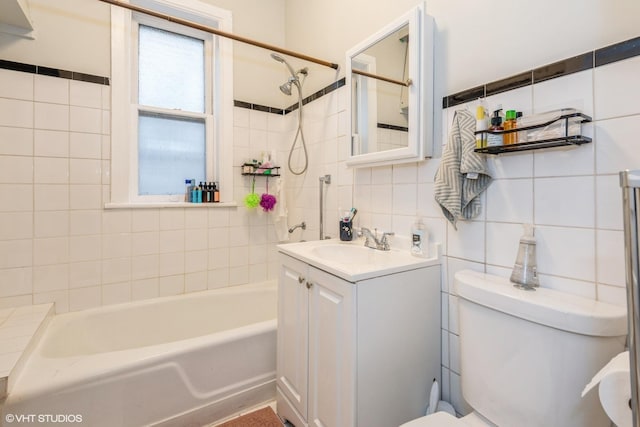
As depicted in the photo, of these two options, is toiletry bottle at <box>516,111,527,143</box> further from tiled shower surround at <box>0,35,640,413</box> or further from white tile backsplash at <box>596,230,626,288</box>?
white tile backsplash at <box>596,230,626,288</box>

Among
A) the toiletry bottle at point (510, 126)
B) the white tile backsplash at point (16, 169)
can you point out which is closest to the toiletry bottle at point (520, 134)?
the toiletry bottle at point (510, 126)

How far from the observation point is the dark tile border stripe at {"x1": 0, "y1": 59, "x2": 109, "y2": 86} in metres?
1.54

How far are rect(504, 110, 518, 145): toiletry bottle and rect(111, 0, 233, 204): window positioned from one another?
→ 1767 mm

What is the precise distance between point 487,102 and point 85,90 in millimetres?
2121

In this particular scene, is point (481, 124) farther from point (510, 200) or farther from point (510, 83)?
point (510, 200)

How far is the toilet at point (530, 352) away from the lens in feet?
2.32

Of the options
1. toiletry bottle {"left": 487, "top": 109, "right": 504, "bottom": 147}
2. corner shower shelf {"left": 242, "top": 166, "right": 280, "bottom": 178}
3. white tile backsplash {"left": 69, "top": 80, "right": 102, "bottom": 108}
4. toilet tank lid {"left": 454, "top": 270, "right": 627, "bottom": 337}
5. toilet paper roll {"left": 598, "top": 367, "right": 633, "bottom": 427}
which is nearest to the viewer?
toilet paper roll {"left": 598, "top": 367, "right": 633, "bottom": 427}

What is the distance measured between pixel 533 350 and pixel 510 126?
66 cm

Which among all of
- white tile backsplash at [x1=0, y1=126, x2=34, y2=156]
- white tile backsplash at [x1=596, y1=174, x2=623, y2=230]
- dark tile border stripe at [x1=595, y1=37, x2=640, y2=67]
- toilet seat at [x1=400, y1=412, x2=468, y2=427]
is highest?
dark tile border stripe at [x1=595, y1=37, x2=640, y2=67]

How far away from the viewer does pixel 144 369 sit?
1.26m

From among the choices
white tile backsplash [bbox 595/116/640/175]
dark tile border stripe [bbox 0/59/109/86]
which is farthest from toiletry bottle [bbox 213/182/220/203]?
white tile backsplash [bbox 595/116/640/175]

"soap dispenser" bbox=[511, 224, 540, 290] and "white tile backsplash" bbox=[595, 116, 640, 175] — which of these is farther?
"soap dispenser" bbox=[511, 224, 540, 290]

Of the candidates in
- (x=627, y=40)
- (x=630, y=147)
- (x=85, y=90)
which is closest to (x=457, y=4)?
(x=627, y=40)

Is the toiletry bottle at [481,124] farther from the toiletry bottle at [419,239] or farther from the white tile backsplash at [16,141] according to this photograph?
the white tile backsplash at [16,141]
